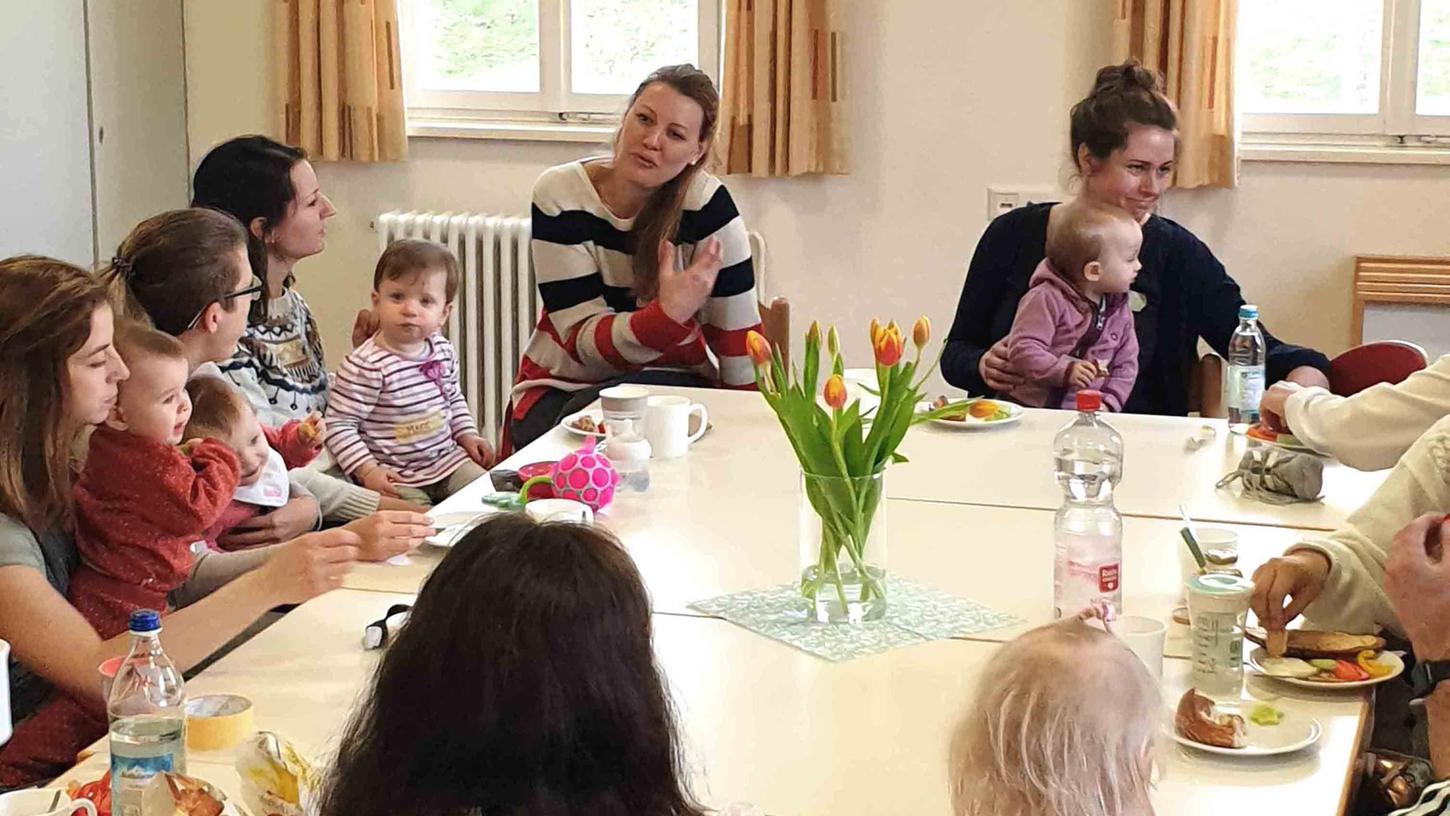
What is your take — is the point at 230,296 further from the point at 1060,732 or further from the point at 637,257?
the point at 1060,732

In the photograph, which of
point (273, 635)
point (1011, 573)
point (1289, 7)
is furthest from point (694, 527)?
point (1289, 7)

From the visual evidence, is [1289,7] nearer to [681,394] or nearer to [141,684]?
[681,394]

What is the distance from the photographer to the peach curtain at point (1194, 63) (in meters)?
4.18

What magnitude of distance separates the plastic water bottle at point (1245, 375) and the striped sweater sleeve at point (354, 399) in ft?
5.42

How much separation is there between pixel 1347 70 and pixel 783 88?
4.71 feet

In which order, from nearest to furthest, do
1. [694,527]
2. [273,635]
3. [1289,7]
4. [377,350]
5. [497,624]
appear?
1. [497,624]
2. [273,635]
3. [694,527]
4. [377,350]
5. [1289,7]

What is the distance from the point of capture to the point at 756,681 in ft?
6.03

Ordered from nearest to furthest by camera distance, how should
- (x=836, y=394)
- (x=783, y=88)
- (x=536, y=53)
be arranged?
(x=836, y=394) → (x=783, y=88) → (x=536, y=53)

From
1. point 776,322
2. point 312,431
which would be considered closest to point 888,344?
point 312,431

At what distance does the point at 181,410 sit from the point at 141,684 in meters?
0.77

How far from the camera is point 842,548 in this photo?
2.02m

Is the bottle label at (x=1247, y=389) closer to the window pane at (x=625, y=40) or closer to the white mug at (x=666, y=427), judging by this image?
the white mug at (x=666, y=427)

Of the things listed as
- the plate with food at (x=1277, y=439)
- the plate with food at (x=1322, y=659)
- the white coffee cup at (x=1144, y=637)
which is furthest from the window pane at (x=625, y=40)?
the white coffee cup at (x=1144, y=637)

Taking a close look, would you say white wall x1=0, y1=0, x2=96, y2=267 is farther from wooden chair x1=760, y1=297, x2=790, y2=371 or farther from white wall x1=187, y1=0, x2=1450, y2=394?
wooden chair x1=760, y1=297, x2=790, y2=371
